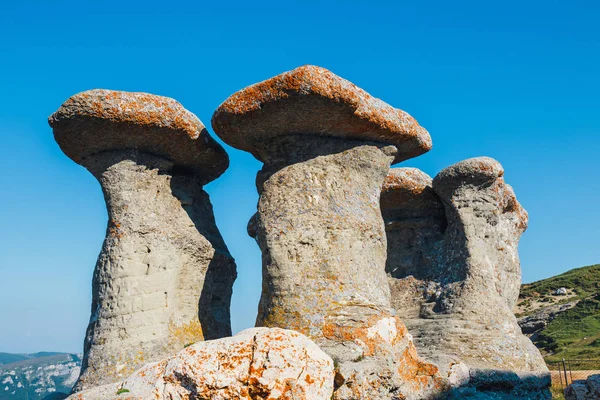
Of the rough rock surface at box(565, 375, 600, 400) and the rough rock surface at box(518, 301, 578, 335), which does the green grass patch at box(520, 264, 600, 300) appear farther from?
the rough rock surface at box(565, 375, 600, 400)

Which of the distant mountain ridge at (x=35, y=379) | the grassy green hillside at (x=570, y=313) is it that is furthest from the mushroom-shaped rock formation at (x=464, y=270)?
the distant mountain ridge at (x=35, y=379)

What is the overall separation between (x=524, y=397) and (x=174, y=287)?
5292 mm

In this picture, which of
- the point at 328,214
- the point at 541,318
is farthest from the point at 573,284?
the point at 328,214

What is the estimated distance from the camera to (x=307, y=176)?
9.24 meters

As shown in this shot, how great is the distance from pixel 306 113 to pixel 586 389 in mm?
6268

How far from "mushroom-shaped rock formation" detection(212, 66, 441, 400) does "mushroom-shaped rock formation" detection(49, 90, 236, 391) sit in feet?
3.38

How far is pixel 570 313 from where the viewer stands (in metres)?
39.6

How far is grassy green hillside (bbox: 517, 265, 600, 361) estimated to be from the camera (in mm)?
31883

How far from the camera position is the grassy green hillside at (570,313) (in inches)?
1255

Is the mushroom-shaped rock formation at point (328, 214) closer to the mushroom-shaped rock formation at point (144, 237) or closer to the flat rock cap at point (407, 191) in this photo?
the mushroom-shaped rock formation at point (144, 237)

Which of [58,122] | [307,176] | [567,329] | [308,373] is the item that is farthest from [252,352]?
[567,329]

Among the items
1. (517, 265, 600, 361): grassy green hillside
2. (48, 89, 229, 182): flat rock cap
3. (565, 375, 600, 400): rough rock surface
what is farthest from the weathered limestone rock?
(517, 265, 600, 361): grassy green hillside

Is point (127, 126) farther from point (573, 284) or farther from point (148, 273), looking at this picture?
point (573, 284)

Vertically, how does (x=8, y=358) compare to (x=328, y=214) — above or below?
above
